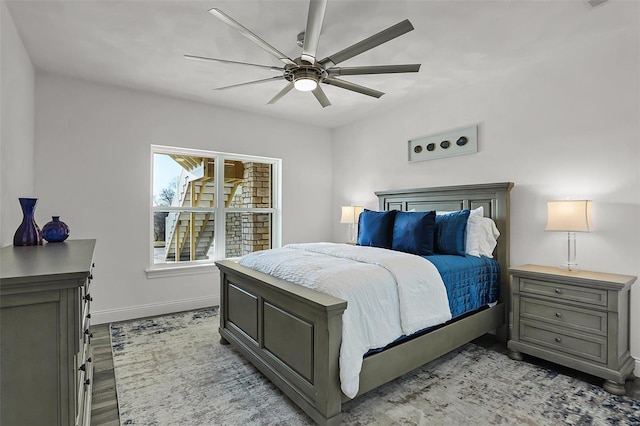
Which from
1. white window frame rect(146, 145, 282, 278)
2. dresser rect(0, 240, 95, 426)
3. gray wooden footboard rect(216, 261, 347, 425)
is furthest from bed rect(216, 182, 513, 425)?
white window frame rect(146, 145, 282, 278)

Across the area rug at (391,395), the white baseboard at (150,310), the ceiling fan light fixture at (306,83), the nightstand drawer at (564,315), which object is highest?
the ceiling fan light fixture at (306,83)

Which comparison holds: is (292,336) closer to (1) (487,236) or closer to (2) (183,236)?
(1) (487,236)

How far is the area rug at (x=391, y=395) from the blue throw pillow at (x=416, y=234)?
949mm

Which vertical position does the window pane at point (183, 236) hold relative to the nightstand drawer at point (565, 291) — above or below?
above

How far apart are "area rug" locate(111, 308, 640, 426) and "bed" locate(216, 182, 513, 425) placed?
165mm

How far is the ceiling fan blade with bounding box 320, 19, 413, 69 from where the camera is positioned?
5.90 ft

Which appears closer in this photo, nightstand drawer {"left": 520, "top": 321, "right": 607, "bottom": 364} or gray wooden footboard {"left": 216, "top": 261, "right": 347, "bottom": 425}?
gray wooden footboard {"left": 216, "top": 261, "right": 347, "bottom": 425}

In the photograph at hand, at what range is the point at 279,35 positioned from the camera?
8.39 feet

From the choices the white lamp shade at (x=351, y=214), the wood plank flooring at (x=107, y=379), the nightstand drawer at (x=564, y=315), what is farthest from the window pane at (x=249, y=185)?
the nightstand drawer at (x=564, y=315)

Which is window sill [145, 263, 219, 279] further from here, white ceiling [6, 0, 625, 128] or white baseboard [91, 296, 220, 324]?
white ceiling [6, 0, 625, 128]

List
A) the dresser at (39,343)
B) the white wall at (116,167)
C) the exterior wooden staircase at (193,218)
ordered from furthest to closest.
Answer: the exterior wooden staircase at (193,218) → the white wall at (116,167) → the dresser at (39,343)

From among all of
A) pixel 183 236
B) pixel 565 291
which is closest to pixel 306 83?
pixel 565 291

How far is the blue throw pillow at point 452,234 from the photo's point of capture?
3.05 m

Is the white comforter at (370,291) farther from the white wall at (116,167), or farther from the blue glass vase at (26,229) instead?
the white wall at (116,167)
